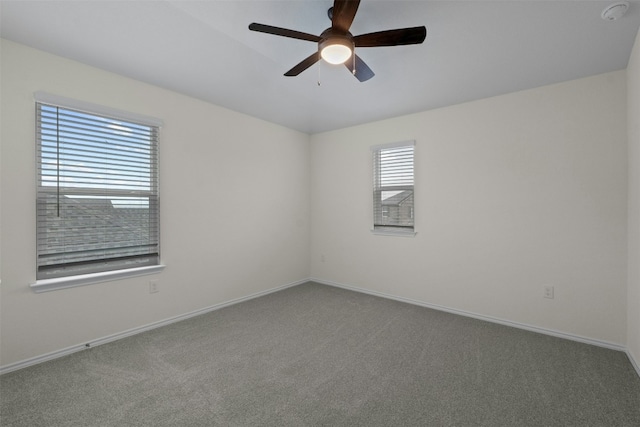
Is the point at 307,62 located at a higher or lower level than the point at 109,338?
higher

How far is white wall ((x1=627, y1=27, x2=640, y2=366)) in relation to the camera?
2.15 meters

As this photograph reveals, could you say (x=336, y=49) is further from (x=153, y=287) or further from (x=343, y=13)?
(x=153, y=287)

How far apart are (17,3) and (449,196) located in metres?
4.00

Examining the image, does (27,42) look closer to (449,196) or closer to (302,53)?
(302,53)

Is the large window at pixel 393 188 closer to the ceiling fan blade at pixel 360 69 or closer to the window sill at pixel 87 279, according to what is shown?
the ceiling fan blade at pixel 360 69

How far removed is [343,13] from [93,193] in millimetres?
2528

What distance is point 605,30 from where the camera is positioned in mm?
2070

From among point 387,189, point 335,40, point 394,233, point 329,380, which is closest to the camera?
point 335,40

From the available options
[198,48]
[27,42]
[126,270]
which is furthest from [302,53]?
[126,270]

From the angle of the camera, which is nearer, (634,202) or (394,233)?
(634,202)

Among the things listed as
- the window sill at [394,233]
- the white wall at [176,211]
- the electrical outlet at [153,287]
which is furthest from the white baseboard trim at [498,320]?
the electrical outlet at [153,287]

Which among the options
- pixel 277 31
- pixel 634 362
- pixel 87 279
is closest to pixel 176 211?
pixel 87 279

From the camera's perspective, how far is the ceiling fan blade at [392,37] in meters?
1.73

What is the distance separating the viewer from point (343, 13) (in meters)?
1.64
